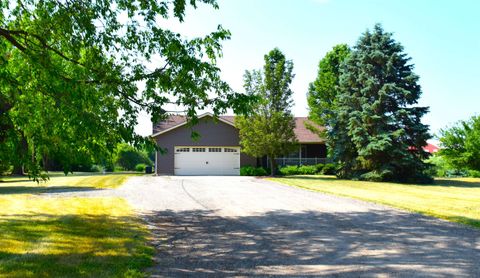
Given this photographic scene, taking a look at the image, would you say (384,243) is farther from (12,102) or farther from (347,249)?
(12,102)

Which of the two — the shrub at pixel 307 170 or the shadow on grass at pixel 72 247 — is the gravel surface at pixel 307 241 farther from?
the shrub at pixel 307 170

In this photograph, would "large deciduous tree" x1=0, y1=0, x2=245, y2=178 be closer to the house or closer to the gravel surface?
the gravel surface

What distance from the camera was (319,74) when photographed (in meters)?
36.0

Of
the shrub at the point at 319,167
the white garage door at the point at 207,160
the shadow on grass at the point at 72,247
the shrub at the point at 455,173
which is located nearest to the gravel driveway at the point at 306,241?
the shadow on grass at the point at 72,247

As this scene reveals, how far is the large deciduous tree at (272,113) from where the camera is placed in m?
29.8

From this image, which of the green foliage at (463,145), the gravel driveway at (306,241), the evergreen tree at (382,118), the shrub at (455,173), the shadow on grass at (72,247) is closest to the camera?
the shadow on grass at (72,247)

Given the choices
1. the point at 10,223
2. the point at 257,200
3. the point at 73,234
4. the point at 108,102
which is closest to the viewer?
the point at 73,234

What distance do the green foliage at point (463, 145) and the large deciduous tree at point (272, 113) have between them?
44.1 ft

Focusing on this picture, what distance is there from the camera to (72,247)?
7496mm

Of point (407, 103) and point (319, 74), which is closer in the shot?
point (407, 103)

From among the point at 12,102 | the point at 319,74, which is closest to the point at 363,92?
the point at 319,74

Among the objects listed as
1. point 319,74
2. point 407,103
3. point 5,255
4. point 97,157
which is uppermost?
point 319,74

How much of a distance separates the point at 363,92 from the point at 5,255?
2446cm

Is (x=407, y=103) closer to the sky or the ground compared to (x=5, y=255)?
closer to the sky
